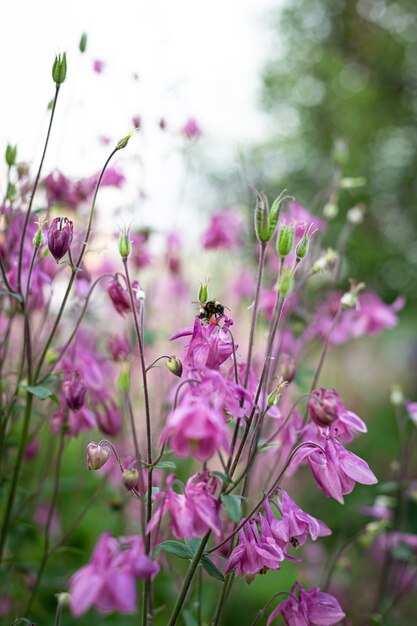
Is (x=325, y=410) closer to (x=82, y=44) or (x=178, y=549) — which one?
(x=178, y=549)

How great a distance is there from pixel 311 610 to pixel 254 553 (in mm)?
159

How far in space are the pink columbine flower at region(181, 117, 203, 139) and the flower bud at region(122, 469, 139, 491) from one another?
1460 mm

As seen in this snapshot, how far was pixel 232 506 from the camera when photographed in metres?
0.84

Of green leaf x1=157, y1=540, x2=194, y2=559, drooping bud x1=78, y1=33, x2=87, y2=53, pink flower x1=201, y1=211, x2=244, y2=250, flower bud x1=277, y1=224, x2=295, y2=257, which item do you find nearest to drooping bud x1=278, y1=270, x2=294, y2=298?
flower bud x1=277, y1=224, x2=295, y2=257

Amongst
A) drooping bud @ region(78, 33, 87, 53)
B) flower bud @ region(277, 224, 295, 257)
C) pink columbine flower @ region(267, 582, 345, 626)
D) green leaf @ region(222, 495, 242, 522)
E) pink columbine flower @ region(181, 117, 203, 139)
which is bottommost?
pink columbine flower @ region(267, 582, 345, 626)

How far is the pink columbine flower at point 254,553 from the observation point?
913 mm

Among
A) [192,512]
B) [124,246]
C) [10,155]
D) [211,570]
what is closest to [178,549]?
[211,570]

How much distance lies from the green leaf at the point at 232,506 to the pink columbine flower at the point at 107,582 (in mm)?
132

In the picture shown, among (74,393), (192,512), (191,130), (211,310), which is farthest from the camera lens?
(191,130)

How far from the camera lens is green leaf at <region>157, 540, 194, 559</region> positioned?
938 mm

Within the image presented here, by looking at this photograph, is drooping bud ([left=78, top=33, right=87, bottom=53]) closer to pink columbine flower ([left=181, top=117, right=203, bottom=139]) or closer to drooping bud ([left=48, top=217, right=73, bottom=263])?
drooping bud ([left=48, top=217, right=73, bottom=263])

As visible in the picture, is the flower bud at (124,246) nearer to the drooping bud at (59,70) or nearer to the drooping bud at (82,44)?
the drooping bud at (59,70)

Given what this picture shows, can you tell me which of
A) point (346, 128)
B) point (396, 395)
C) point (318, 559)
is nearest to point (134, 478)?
point (396, 395)

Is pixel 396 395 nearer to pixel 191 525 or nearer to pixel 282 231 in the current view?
pixel 282 231
